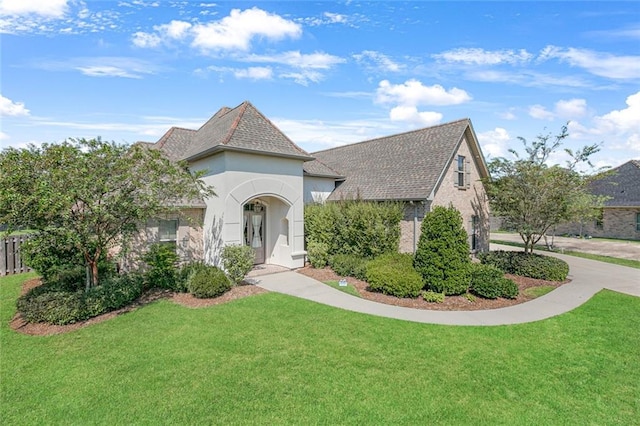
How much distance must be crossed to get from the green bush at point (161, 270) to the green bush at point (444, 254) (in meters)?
9.26

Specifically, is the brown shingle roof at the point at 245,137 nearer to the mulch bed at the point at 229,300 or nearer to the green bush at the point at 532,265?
the mulch bed at the point at 229,300

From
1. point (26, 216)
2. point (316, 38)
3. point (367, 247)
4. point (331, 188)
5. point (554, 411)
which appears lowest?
point (554, 411)

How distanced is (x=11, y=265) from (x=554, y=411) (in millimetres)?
20602

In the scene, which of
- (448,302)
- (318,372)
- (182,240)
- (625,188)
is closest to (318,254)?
(182,240)

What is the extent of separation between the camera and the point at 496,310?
10.2 meters

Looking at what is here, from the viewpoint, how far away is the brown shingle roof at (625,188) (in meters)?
29.3

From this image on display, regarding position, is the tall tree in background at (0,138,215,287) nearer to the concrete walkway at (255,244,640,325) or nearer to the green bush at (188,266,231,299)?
the green bush at (188,266,231,299)

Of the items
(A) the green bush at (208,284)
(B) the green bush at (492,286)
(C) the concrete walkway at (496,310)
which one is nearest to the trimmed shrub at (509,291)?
(B) the green bush at (492,286)

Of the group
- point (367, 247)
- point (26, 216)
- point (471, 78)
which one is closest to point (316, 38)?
point (471, 78)

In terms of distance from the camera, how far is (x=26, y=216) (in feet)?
26.9

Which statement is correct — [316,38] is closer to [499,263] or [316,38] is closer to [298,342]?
[298,342]

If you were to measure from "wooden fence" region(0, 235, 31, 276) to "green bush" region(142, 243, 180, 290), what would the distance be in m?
7.36

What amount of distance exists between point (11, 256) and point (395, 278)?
1736 cm

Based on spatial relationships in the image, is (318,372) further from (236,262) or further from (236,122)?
(236,122)
